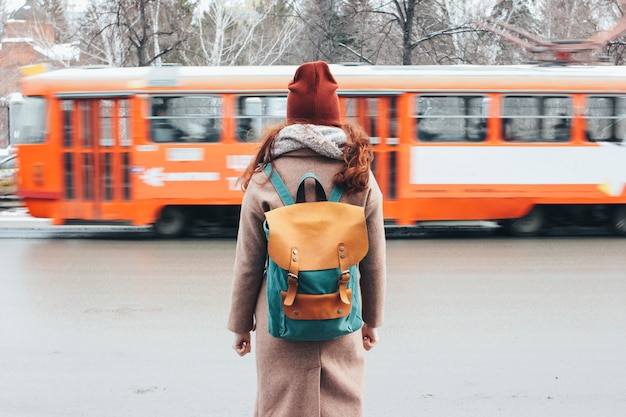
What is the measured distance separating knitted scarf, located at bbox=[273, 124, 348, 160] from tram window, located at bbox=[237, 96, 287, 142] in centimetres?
1021

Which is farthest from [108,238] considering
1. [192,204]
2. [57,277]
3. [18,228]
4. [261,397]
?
[261,397]

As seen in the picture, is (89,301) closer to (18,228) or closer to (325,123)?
(325,123)

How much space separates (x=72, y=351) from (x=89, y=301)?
1.93m

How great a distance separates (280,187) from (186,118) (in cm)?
1066

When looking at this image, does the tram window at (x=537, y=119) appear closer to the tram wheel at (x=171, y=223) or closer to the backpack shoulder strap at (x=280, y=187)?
the tram wheel at (x=171, y=223)

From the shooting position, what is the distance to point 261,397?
307 cm

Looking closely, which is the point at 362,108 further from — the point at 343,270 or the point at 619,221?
the point at 343,270

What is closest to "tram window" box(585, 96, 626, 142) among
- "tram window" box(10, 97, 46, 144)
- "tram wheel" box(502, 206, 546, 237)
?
"tram wheel" box(502, 206, 546, 237)

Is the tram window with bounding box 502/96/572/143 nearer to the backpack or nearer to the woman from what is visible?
the woman

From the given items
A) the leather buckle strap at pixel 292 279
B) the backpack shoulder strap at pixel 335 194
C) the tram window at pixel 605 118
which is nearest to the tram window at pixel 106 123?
the tram window at pixel 605 118

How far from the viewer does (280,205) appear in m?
2.96

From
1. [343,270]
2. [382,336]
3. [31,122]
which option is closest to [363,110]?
[31,122]

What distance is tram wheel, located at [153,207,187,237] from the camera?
44.8 feet

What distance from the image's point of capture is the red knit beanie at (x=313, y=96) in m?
3.00
